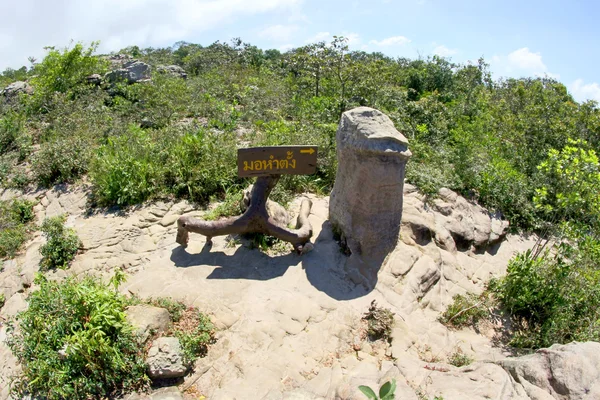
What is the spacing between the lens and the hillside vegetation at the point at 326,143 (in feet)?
17.0

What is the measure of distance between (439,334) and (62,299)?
393 cm

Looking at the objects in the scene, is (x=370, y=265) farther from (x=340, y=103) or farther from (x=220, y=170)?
(x=340, y=103)

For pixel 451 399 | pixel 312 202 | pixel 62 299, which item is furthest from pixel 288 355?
pixel 312 202

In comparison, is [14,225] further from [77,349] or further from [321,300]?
[321,300]

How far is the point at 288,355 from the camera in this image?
3965 mm

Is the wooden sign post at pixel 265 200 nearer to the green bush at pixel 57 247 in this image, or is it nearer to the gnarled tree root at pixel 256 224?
the gnarled tree root at pixel 256 224

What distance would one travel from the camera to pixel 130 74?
12.4 meters

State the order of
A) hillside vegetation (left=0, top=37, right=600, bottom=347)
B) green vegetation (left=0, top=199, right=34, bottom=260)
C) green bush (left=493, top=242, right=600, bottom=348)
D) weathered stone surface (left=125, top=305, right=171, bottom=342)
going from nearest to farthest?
weathered stone surface (left=125, top=305, right=171, bottom=342)
green bush (left=493, top=242, right=600, bottom=348)
hillside vegetation (left=0, top=37, right=600, bottom=347)
green vegetation (left=0, top=199, right=34, bottom=260)

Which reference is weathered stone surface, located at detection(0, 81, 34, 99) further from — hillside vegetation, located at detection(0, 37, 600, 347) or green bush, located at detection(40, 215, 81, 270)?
green bush, located at detection(40, 215, 81, 270)

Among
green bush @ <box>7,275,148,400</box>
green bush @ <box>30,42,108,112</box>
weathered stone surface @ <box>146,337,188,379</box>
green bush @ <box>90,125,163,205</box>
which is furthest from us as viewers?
green bush @ <box>30,42,108,112</box>

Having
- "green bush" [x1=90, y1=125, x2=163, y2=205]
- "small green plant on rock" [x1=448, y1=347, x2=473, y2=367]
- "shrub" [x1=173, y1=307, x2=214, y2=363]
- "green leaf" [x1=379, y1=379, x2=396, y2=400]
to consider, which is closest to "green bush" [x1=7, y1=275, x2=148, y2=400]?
"shrub" [x1=173, y1=307, x2=214, y2=363]

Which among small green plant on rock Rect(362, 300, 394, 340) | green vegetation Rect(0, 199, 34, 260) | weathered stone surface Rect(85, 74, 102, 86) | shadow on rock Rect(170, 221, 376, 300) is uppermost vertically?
weathered stone surface Rect(85, 74, 102, 86)

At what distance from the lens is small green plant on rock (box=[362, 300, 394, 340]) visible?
4.30 metres

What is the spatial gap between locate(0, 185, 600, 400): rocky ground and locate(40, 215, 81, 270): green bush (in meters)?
0.17
